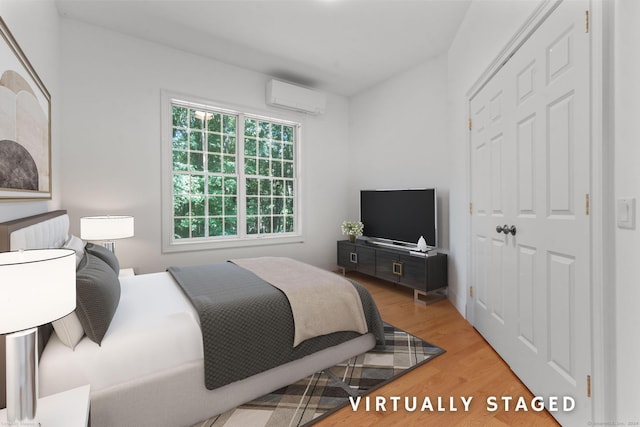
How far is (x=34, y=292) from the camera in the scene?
33.3 inches

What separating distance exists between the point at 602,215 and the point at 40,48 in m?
3.65

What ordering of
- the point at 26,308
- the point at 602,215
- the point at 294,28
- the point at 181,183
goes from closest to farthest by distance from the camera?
the point at 26,308, the point at 602,215, the point at 294,28, the point at 181,183

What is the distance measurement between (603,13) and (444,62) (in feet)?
8.57

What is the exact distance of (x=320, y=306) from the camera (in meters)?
2.00

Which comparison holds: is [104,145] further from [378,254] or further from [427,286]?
[427,286]

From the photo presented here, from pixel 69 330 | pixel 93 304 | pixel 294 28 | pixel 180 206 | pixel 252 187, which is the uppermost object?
pixel 294 28

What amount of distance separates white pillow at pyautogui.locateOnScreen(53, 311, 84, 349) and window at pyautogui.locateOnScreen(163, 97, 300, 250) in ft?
7.61

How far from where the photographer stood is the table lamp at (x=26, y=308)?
0.81 m

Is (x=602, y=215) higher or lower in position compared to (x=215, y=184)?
lower

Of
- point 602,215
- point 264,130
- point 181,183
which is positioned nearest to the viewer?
point 602,215

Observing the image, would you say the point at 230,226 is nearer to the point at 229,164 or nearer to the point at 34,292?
the point at 229,164

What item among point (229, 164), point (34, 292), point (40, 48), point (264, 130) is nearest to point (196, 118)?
point (229, 164)

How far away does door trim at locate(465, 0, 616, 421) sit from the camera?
4.09ft

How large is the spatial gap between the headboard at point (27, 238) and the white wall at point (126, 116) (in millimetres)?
1199
